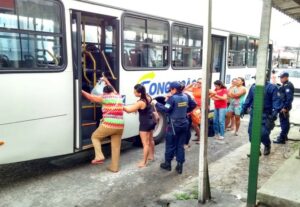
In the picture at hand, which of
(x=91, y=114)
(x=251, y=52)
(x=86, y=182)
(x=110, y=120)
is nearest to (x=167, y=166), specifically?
(x=110, y=120)

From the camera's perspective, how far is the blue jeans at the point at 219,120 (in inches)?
320

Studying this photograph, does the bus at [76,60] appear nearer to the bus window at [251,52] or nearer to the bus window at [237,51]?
the bus window at [237,51]

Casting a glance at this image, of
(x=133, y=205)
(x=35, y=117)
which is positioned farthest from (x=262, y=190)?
(x=35, y=117)

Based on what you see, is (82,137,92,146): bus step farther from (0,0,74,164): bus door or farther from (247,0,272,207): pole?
(247,0,272,207): pole

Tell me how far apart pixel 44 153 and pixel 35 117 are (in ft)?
1.93

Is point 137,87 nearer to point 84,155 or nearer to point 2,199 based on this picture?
point 84,155

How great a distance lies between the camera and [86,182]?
17.6ft

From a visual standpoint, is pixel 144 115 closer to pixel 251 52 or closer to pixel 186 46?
pixel 186 46

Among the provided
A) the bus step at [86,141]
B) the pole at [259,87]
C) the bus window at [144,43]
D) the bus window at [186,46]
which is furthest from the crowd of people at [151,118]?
the bus window at [186,46]

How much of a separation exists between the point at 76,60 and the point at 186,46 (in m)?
3.46

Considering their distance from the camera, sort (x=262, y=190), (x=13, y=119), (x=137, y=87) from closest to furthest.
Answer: (x=262, y=190) → (x=13, y=119) → (x=137, y=87)

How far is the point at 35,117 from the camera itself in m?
4.95

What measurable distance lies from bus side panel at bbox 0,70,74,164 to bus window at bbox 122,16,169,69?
1.55m

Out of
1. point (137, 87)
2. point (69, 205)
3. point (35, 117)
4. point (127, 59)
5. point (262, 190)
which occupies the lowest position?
point (69, 205)
